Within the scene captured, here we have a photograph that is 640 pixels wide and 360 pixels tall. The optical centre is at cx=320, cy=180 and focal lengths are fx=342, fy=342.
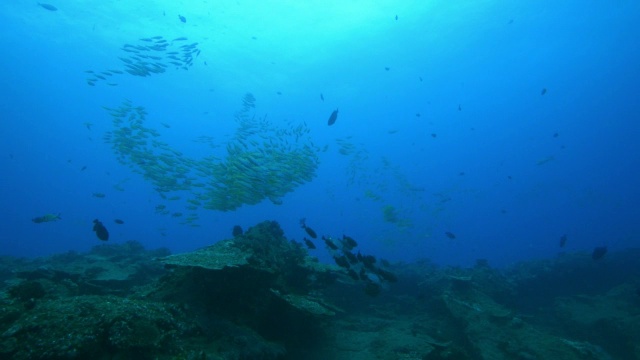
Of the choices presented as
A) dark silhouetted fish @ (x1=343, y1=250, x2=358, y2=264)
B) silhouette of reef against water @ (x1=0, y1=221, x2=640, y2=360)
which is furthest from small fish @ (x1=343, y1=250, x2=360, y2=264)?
silhouette of reef against water @ (x1=0, y1=221, x2=640, y2=360)

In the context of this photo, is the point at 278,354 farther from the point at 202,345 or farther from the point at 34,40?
the point at 34,40

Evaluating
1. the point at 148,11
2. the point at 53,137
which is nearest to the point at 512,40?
the point at 148,11

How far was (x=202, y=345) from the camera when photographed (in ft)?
17.2

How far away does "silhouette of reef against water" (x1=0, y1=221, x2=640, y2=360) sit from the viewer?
4344 millimetres

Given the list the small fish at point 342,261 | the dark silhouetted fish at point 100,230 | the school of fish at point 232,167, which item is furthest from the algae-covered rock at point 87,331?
the school of fish at point 232,167

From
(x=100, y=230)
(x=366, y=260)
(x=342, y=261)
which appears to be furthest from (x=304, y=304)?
(x=100, y=230)

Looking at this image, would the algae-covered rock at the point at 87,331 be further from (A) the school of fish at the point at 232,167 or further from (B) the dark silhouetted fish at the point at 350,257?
(A) the school of fish at the point at 232,167

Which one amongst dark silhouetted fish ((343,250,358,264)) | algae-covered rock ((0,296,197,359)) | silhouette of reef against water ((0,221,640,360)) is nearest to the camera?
algae-covered rock ((0,296,197,359))

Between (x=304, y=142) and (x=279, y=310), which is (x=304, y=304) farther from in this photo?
(x=304, y=142)

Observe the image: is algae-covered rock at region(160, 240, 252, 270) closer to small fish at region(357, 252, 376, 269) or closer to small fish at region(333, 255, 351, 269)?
small fish at region(333, 255, 351, 269)

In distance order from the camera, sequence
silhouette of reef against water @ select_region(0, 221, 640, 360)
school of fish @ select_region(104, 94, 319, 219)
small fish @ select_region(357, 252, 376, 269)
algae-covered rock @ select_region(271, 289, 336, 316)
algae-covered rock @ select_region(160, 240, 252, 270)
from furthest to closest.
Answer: school of fish @ select_region(104, 94, 319, 219) < small fish @ select_region(357, 252, 376, 269) < algae-covered rock @ select_region(271, 289, 336, 316) < algae-covered rock @ select_region(160, 240, 252, 270) < silhouette of reef against water @ select_region(0, 221, 640, 360)

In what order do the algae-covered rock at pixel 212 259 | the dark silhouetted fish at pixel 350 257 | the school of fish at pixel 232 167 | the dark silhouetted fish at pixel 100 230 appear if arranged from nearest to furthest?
the algae-covered rock at pixel 212 259, the dark silhouetted fish at pixel 350 257, the dark silhouetted fish at pixel 100 230, the school of fish at pixel 232 167

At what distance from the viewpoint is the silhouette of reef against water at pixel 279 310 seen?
4.34 m

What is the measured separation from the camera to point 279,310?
7.34 meters
